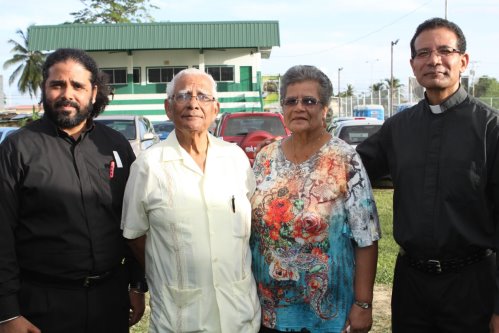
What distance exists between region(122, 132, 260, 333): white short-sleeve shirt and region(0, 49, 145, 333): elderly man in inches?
8.1

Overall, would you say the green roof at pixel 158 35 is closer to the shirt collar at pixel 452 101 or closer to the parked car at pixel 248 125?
the parked car at pixel 248 125

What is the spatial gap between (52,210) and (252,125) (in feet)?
33.8

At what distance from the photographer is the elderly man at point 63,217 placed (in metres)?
2.95

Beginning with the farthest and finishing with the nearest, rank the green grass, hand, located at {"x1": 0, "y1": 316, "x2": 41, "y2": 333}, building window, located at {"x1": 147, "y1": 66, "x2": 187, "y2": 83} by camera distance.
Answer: building window, located at {"x1": 147, "y1": 66, "x2": 187, "y2": 83} < the green grass < hand, located at {"x1": 0, "y1": 316, "x2": 41, "y2": 333}

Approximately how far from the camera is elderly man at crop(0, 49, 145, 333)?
9.69ft

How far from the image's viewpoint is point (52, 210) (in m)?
3.01

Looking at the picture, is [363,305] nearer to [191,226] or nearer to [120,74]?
[191,226]

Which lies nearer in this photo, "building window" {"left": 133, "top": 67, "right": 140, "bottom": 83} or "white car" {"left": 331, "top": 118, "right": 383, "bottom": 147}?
"white car" {"left": 331, "top": 118, "right": 383, "bottom": 147}

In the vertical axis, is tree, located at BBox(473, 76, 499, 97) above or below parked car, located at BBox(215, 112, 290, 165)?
above

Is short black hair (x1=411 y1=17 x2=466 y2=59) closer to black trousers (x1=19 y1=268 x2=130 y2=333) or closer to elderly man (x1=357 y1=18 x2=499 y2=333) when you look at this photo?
elderly man (x1=357 y1=18 x2=499 y2=333)

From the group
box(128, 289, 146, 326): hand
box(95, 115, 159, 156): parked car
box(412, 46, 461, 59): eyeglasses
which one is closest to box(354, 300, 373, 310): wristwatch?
box(128, 289, 146, 326): hand

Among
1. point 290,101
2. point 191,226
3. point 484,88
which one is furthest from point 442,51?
point 484,88

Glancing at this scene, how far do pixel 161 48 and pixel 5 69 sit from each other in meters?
40.5

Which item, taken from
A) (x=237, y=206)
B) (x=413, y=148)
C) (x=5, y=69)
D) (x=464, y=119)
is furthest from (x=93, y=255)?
(x=5, y=69)
